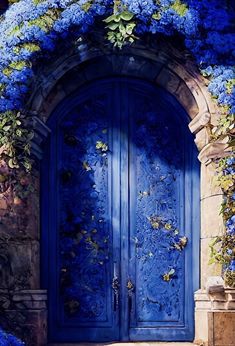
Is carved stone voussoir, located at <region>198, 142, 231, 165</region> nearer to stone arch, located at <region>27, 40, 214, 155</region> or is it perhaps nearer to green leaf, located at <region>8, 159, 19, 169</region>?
stone arch, located at <region>27, 40, 214, 155</region>

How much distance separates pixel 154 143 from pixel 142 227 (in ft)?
2.16

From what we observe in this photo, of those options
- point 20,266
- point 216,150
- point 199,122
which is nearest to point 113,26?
point 199,122

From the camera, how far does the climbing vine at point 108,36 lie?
Answer: 16.8ft

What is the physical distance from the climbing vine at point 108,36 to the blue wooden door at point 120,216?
1.35 ft

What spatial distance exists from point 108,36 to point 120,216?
1.36m

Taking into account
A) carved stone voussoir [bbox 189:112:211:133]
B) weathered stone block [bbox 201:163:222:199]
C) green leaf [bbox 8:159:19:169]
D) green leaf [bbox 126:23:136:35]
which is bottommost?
weathered stone block [bbox 201:163:222:199]

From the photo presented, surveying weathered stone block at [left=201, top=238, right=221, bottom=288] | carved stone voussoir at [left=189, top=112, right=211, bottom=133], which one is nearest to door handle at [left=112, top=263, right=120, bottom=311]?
weathered stone block at [left=201, top=238, right=221, bottom=288]

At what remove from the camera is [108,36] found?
17.2 ft

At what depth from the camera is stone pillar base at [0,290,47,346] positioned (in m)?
5.05

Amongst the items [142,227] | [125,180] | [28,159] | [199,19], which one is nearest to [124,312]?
[142,227]

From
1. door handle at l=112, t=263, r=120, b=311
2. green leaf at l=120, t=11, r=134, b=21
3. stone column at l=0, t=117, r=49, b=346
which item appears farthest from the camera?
door handle at l=112, t=263, r=120, b=311

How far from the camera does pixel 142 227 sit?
17.9ft

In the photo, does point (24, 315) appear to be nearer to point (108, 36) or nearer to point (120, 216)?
point (120, 216)

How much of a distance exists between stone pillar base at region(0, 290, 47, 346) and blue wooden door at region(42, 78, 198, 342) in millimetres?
272
